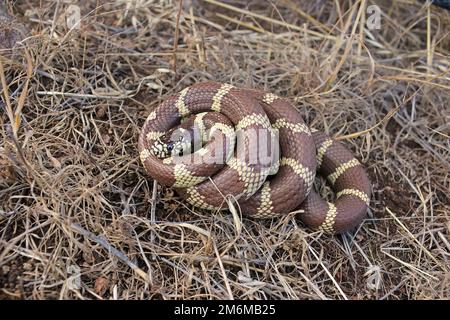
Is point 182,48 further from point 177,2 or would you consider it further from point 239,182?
point 239,182

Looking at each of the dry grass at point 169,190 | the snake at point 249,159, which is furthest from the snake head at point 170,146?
the dry grass at point 169,190

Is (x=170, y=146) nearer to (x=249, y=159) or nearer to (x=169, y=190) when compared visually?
(x=169, y=190)

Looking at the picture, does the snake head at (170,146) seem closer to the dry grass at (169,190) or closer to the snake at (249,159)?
the snake at (249,159)

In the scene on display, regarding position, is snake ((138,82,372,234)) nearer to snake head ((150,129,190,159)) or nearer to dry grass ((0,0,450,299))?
snake head ((150,129,190,159))

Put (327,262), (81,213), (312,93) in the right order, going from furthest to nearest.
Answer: (312,93), (327,262), (81,213)

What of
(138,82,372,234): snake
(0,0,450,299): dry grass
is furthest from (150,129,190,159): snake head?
(0,0,450,299): dry grass

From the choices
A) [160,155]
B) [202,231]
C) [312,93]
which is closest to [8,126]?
[160,155]
